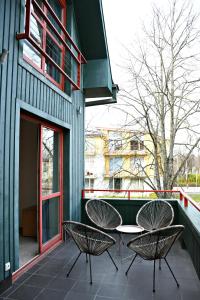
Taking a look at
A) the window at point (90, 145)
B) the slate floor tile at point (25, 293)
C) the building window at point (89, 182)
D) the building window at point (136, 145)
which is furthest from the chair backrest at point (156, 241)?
the building window at point (89, 182)

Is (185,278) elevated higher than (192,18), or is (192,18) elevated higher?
(192,18)

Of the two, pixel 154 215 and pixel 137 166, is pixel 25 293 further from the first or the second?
pixel 137 166

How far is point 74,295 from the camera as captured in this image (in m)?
2.51

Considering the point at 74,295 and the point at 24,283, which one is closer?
the point at 74,295

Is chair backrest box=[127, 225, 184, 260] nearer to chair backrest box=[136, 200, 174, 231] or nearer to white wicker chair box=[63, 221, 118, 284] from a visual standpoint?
white wicker chair box=[63, 221, 118, 284]

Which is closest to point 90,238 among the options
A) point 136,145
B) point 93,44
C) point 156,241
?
point 156,241

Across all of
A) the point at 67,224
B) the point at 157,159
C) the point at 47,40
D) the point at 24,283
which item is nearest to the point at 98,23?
the point at 47,40

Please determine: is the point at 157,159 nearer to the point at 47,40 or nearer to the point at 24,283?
the point at 47,40

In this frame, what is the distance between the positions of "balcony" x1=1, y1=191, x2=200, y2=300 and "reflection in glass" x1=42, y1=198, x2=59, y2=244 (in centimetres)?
30

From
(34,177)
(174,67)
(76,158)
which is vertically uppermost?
(174,67)

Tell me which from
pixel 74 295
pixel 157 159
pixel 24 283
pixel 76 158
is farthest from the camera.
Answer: pixel 157 159

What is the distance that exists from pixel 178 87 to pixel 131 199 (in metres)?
5.10

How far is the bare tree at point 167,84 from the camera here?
8211 mm

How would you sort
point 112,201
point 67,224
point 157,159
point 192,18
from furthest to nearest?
1. point 157,159
2. point 192,18
3. point 112,201
4. point 67,224
